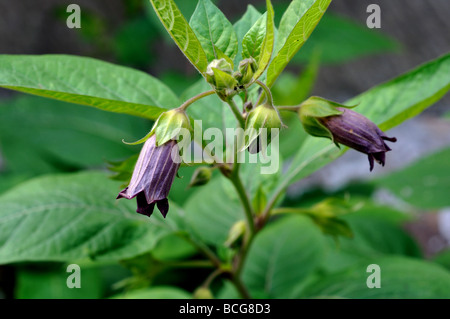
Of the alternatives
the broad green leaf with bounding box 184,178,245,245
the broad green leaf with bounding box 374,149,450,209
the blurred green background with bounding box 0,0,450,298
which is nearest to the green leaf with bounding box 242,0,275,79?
the blurred green background with bounding box 0,0,450,298

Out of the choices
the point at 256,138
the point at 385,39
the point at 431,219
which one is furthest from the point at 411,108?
the point at 431,219

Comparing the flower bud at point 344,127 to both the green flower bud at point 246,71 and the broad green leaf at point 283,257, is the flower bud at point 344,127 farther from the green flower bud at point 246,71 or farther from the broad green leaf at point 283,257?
the broad green leaf at point 283,257

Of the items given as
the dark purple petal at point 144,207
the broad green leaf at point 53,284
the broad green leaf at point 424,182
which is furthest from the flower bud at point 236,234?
the broad green leaf at point 424,182

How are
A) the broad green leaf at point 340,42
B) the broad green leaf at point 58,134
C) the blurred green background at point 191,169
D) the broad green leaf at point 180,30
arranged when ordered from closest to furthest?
the broad green leaf at point 180,30
the blurred green background at point 191,169
the broad green leaf at point 58,134
the broad green leaf at point 340,42

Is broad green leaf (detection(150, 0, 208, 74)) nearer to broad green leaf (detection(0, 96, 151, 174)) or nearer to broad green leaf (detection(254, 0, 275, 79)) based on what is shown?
broad green leaf (detection(254, 0, 275, 79))

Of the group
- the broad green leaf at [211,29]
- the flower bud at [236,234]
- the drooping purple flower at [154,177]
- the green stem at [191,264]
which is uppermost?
the broad green leaf at [211,29]

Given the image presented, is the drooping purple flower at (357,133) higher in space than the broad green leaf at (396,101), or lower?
lower

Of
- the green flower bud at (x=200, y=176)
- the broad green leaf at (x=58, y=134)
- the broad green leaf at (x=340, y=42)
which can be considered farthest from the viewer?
the broad green leaf at (x=340, y=42)

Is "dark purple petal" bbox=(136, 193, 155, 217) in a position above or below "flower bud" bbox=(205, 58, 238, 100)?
below
